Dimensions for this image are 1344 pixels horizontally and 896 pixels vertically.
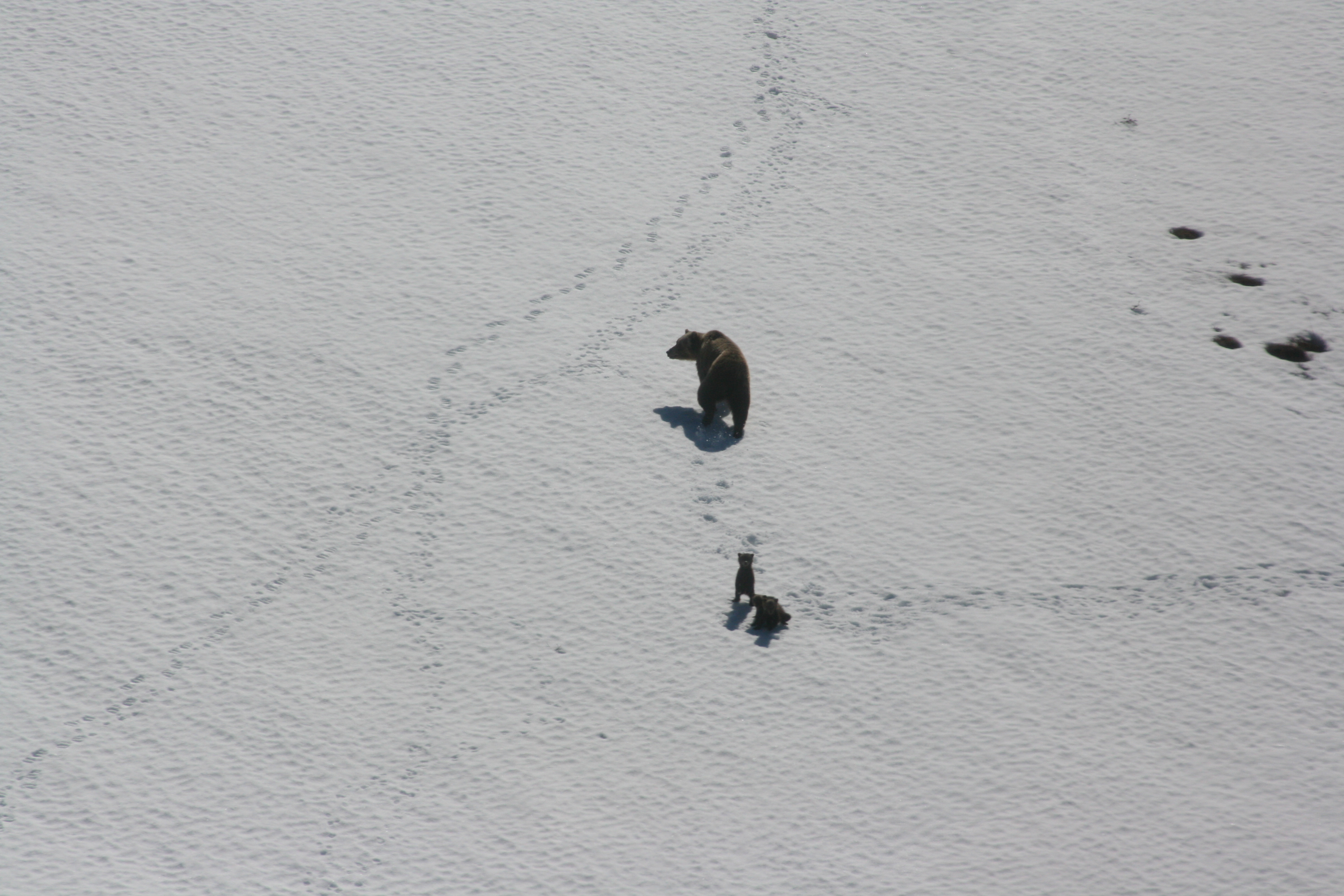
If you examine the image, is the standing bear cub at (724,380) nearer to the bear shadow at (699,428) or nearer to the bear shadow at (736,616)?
the bear shadow at (699,428)

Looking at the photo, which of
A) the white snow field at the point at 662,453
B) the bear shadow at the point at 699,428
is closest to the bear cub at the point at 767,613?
the white snow field at the point at 662,453

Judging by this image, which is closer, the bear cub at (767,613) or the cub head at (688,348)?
the bear cub at (767,613)

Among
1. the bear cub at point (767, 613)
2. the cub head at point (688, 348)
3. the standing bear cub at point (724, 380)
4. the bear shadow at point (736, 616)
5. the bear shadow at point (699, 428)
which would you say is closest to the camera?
the bear cub at point (767, 613)

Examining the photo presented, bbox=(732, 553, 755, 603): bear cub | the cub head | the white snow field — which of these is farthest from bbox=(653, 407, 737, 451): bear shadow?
bbox=(732, 553, 755, 603): bear cub

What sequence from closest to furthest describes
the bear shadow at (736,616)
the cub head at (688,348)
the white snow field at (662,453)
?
the white snow field at (662,453) < the bear shadow at (736,616) < the cub head at (688,348)

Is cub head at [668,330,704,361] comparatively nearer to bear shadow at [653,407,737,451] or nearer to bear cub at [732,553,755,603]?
bear shadow at [653,407,737,451]


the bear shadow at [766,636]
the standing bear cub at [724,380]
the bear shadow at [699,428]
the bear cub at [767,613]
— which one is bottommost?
the bear shadow at [766,636]

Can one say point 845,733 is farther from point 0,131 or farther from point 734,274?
point 0,131
